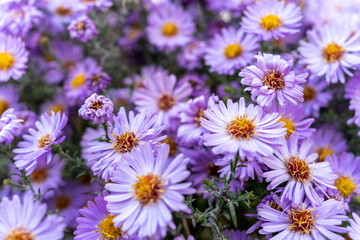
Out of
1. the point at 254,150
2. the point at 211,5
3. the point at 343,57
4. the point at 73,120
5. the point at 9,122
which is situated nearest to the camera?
the point at 254,150

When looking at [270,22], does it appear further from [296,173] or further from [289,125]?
[296,173]

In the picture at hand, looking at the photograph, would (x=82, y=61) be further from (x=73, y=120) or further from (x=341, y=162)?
(x=341, y=162)

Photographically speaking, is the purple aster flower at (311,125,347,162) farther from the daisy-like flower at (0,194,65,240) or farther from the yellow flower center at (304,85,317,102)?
the daisy-like flower at (0,194,65,240)

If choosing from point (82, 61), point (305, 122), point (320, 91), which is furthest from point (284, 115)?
point (82, 61)

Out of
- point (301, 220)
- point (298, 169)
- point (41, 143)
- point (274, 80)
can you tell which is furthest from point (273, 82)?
point (41, 143)

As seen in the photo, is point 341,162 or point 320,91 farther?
point 320,91

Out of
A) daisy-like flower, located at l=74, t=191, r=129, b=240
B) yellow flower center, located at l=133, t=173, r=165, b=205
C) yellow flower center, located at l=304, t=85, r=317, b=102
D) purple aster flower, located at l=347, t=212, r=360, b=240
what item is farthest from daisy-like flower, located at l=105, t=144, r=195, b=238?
yellow flower center, located at l=304, t=85, r=317, b=102
